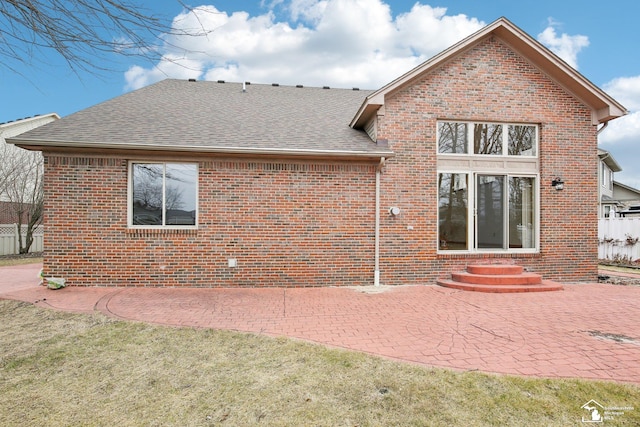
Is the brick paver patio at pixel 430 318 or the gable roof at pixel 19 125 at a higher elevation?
the gable roof at pixel 19 125

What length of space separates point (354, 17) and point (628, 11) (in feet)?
29.1

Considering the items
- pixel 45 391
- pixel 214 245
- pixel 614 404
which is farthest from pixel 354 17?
pixel 45 391

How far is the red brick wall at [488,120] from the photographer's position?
28.1ft

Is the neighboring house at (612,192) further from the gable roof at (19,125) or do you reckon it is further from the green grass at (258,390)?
the gable roof at (19,125)

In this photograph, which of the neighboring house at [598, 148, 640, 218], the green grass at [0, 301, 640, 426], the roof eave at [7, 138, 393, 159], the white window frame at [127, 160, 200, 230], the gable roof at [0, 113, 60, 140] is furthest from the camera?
the neighboring house at [598, 148, 640, 218]

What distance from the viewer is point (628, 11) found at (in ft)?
31.7

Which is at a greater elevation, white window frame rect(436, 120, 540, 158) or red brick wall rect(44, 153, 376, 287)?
white window frame rect(436, 120, 540, 158)

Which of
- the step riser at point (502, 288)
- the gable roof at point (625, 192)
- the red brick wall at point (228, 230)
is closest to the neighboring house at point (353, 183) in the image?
the red brick wall at point (228, 230)

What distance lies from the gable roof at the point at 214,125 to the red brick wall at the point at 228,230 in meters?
0.47

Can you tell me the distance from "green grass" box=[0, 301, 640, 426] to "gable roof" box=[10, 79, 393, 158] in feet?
14.7

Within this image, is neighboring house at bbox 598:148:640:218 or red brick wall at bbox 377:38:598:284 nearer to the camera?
red brick wall at bbox 377:38:598:284

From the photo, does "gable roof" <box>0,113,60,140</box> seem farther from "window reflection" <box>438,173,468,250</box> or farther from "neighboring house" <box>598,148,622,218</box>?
Result: "neighboring house" <box>598,148,622,218</box>

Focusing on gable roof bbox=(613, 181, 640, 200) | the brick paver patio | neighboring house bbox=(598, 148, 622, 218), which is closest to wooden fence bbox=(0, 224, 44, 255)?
the brick paver patio

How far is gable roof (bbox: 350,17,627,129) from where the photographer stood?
844cm
